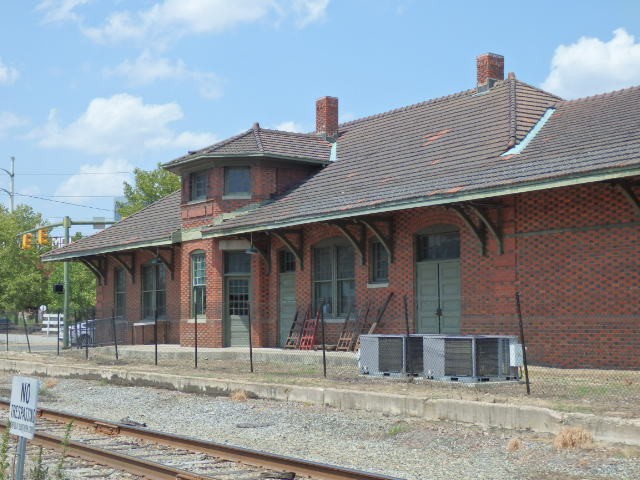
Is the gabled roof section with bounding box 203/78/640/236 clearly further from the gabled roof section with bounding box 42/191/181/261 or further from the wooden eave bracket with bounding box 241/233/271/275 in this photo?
the gabled roof section with bounding box 42/191/181/261

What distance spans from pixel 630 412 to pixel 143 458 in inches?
227

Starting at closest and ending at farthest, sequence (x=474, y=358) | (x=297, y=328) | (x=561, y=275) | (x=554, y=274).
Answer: (x=474, y=358)
(x=561, y=275)
(x=554, y=274)
(x=297, y=328)

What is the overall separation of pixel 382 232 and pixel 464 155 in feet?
8.70

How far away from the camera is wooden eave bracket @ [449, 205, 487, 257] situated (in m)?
18.4

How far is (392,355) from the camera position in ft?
52.2

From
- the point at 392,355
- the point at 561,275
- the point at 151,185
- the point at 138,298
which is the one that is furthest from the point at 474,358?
the point at 151,185

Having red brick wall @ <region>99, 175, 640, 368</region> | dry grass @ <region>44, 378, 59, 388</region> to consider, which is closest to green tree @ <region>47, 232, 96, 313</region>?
dry grass @ <region>44, 378, 59, 388</region>

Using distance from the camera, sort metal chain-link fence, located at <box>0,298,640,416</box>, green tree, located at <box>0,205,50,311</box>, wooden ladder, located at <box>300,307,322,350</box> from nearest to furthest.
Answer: metal chain-link fence, located at <box>0,298,640,416</box>, wooden ladder, located at <box>300,307,322,350</box>, green tree, located at <box>0,205,50,311</box>

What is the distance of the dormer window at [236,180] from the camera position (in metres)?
25.3

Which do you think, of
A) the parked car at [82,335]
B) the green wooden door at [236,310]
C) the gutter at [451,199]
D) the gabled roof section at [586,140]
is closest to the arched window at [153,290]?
the parked car at [82,335]

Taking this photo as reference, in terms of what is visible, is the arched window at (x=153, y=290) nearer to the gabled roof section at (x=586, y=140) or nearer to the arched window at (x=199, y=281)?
the arched window at (x=199, y=281)

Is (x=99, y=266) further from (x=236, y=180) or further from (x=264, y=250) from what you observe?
(x=264, y=250)

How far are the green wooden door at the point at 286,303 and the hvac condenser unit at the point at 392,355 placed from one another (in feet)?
25.6

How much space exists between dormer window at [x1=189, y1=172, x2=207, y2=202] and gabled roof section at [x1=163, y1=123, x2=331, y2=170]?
545 millimetres
